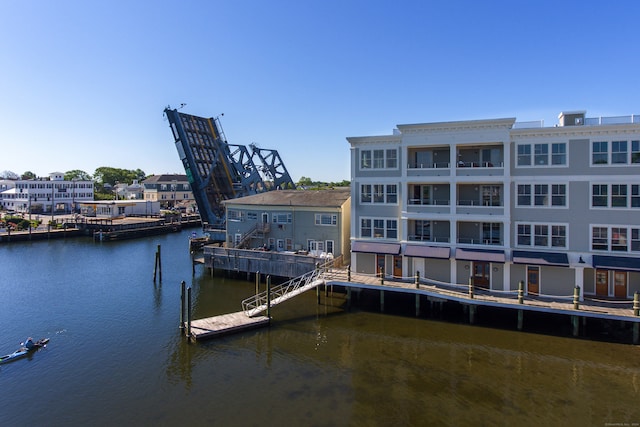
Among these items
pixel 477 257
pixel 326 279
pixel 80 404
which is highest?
pixel 477 257

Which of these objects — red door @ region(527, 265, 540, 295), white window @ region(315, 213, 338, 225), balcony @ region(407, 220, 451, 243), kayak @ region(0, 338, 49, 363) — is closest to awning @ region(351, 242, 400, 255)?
balcony @ region(407, 220, 451, 243)

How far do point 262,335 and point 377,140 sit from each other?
1540cm

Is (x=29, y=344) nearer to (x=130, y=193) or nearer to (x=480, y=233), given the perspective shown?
(x=480, y=233)

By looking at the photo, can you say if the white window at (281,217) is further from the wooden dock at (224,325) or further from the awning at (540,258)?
the awning at (540,258)

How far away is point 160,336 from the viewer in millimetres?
23016

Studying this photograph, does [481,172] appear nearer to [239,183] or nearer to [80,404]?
[80,404]

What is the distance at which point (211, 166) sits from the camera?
55094 millimetres

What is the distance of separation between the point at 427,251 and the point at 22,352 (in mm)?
23870

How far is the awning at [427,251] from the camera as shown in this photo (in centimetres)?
2543

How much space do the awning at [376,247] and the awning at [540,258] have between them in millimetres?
7467

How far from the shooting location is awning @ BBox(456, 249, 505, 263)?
24141 mm

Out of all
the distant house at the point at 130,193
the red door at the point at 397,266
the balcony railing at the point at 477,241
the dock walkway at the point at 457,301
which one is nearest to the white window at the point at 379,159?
the red door at the point at 397,266

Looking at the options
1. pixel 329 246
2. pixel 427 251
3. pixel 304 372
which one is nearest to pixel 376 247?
pixel 427 251

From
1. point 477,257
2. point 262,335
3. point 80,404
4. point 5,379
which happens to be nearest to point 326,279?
point 262,335
